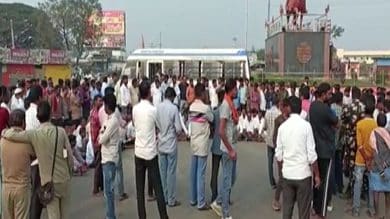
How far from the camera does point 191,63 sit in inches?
1050

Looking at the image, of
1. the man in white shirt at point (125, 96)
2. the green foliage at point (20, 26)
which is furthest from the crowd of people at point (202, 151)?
the green foliage at point (20, 26)

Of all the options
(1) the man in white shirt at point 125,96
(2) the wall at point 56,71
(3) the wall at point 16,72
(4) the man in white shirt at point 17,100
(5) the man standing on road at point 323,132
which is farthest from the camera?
(2) the wall at point 56,71

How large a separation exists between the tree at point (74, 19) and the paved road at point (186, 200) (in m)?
52.9

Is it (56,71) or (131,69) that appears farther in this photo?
(56,71)

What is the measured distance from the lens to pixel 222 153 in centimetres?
886

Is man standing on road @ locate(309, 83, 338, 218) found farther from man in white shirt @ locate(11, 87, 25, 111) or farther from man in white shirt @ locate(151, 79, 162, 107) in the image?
man in white shirt @ locate(151, 79, 162, 107)

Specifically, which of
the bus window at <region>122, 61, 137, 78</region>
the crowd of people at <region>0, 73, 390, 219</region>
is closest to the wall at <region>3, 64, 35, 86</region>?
the bus window at <region>122, 61, 137, 78</region>

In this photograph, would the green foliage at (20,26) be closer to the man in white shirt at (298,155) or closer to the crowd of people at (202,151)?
the crowd of people at (202,151)

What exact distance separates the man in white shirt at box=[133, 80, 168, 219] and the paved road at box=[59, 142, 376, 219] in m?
0.79

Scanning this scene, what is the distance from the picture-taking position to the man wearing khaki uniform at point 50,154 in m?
6.79

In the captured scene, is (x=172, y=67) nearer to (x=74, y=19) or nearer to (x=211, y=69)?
(x=211, y=69)

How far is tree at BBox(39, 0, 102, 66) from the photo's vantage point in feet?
211

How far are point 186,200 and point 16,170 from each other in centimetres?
379

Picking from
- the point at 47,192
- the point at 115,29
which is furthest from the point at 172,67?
the point at 115,29
